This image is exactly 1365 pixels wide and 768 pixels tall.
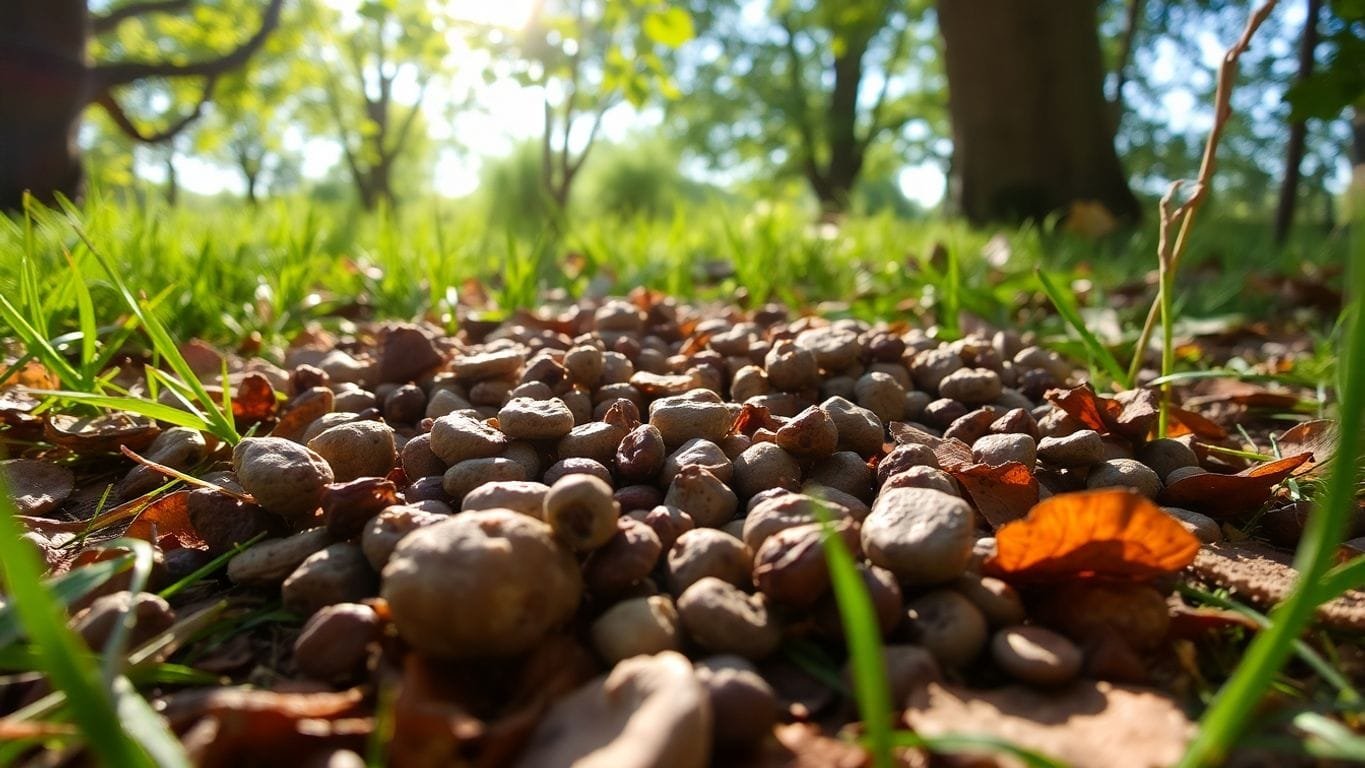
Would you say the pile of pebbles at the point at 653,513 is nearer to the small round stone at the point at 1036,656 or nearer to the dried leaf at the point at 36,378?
the small round stone at the point at 1036,656

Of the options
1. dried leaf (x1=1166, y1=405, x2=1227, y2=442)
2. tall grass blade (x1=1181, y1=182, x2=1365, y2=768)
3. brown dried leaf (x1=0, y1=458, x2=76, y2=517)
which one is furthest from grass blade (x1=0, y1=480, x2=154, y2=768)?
dried leaf (x1=1166, y1=405, x2=1227, y2=442)

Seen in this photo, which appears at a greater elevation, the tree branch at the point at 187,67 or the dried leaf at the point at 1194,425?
the tree branch at the point at 187,67

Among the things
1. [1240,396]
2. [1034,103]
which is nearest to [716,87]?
[1034,103]

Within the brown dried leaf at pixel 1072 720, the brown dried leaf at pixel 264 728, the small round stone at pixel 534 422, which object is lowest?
the brown dried leaf at pixel 1072 720

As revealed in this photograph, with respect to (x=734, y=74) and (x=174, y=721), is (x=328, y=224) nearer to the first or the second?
(x=174, y=721)

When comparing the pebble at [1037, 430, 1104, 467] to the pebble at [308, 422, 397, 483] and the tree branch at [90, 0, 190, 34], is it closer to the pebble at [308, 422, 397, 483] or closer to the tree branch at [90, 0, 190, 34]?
the pebble at [308, 422, 397, 483]

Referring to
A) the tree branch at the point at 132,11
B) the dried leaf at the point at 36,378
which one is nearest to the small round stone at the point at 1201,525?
the dried leaf at the point at 36,378

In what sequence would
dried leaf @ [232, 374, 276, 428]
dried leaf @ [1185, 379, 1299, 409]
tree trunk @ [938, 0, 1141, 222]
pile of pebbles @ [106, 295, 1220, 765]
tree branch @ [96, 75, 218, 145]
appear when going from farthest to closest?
tree trunk @ [938, 0, 1141, 222]
tree branch @ [96, 75, 218, 145]
dried leaf @ [1185, 379, 1299, 409]
dried leaf @ [232, 374, 276, 428]
pile of pebbles @ [106, 295, 1220, 765]
